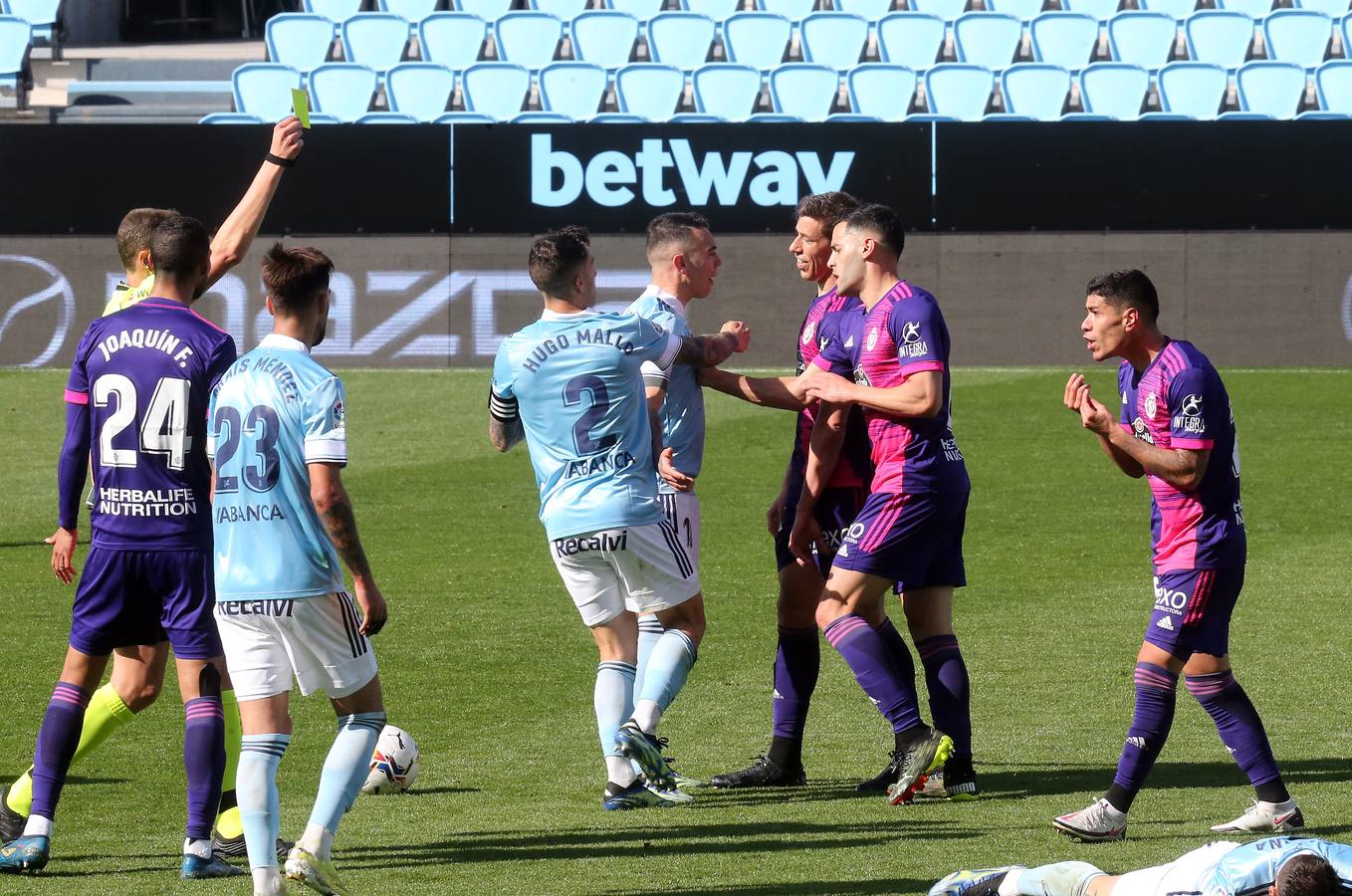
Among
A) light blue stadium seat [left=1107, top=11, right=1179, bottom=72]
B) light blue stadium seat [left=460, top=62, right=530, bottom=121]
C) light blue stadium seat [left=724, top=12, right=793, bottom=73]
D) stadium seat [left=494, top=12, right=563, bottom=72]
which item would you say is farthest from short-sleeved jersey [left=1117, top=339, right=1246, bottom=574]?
stadium seat [left=494, top=12, right=563, bottom=72]

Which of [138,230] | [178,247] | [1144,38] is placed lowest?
[178,247]

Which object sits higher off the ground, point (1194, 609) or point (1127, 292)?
point (1127, 292)

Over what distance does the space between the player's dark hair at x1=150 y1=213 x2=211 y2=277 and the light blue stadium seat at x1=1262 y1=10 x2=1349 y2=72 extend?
20736 millimetres

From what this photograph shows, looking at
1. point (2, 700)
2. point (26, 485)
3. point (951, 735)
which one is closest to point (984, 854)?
point (951, 735)

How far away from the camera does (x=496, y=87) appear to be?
23266mm

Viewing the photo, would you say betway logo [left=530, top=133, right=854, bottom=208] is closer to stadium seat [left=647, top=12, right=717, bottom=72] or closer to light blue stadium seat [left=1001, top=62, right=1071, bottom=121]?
light blue stadium seat [left=1001, top=62, right=1071, bottom=121]

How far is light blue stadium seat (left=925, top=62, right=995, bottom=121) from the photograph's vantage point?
75.2 ft

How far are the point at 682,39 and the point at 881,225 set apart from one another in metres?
18.4

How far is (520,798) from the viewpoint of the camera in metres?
6.73

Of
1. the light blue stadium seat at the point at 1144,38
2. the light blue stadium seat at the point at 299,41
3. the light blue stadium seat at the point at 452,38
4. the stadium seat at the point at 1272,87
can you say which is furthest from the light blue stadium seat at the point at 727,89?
the stadium seat at the point at 1272,87

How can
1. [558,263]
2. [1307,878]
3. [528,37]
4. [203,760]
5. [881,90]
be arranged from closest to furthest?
[1307,878] < [203,760] < [558,263] < [881,90] < [528,37]

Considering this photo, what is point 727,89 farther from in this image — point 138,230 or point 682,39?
point 138,230

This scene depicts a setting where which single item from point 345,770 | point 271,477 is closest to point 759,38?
point 271,477

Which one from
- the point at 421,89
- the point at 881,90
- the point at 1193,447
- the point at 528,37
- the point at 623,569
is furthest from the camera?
the point at 528,37
